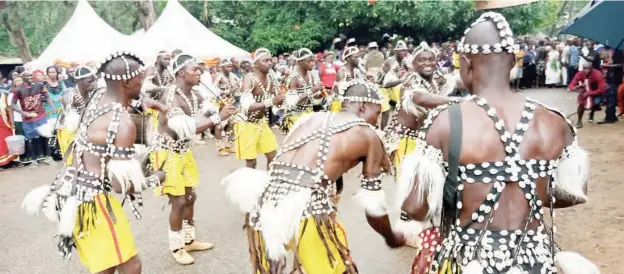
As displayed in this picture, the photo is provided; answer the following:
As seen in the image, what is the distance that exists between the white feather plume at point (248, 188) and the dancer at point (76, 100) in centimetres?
222

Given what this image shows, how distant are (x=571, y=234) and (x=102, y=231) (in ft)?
14.4

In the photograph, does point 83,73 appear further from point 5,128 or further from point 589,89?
point 589,89

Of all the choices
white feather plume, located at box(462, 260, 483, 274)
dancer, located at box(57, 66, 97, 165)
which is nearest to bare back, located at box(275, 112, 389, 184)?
white feather plume, located at box(462, 260, 483, 274)

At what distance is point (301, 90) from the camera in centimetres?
888

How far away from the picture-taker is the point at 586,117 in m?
13.7

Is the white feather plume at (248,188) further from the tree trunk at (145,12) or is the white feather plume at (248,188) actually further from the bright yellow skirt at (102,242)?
the tree trunk at (145,12)

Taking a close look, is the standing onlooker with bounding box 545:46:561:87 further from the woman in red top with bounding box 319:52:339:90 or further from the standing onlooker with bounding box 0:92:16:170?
the standing onlooker with bounding box 0:92:16:170

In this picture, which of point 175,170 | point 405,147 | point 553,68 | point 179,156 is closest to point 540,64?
point 553,68

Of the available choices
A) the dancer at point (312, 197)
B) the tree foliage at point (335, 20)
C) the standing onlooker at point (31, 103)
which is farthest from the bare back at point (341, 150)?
the tree foliage at point (335, 20)

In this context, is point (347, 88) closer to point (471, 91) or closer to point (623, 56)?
point (471, 91)

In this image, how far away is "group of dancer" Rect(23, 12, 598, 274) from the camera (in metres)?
2.40

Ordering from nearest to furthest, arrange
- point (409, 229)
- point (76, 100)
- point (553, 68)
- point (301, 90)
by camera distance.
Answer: point (409, 229) → point (76, 100) → point (301, 90) → point (553, 68)

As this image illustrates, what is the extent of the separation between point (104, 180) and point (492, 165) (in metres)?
2.60

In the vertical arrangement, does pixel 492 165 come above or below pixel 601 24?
below
